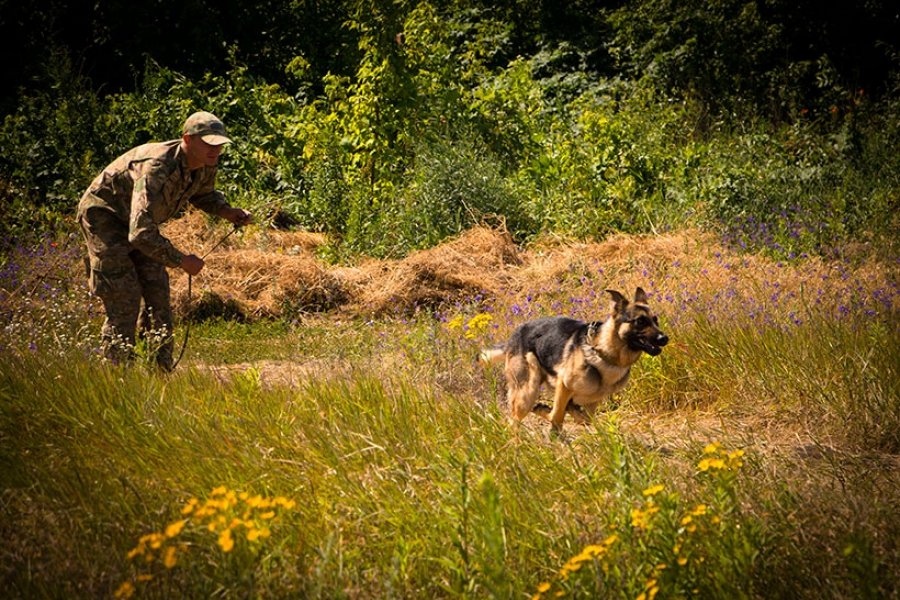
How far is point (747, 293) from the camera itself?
8.00 m

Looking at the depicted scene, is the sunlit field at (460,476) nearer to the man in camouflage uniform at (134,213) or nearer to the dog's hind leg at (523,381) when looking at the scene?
the man in camouflage uniform at (134,213)

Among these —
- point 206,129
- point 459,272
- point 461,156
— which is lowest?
point 459,272

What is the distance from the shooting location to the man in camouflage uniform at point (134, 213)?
21.3 ft

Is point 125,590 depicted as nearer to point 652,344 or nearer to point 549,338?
point 652,344

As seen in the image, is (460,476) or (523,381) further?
(523,381)

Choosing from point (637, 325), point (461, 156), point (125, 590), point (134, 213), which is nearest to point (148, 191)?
point (134, 213)

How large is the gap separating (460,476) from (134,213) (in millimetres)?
3628

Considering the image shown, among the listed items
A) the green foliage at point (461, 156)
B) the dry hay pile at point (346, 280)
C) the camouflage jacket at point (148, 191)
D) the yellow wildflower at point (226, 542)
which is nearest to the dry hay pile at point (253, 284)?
the dry hay pile at point (346, 280)

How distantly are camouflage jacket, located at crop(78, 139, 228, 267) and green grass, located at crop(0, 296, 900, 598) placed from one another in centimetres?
97

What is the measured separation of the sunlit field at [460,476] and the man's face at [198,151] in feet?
5.10

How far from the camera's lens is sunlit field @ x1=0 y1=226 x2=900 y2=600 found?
3.41 meters

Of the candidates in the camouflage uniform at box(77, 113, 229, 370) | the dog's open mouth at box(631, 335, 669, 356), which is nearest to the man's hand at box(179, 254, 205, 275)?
the camouflage uniform at box(77, 113, 229, 370)

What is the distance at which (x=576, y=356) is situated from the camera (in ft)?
20.6

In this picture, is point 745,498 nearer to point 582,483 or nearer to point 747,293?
point 582,483
